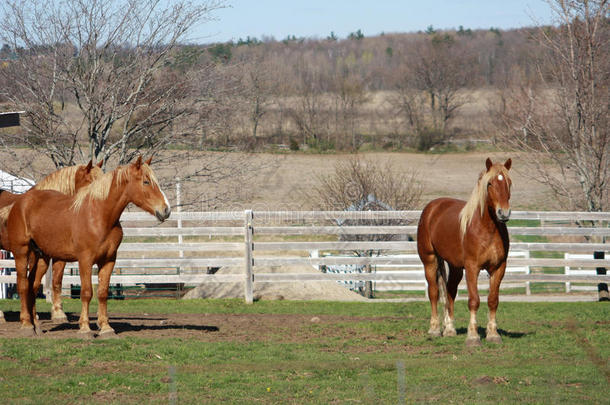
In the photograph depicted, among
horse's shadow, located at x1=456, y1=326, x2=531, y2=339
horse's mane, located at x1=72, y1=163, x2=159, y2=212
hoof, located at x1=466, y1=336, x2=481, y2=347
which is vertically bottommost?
horse's shadow, located at x1=456, y1=326, x2=531, y2=339

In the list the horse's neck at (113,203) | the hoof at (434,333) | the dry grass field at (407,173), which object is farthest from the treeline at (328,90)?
the hoof at (434,333)

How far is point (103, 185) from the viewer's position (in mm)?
9617

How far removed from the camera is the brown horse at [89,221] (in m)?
9.44

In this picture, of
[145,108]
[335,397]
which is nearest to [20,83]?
[145,108]

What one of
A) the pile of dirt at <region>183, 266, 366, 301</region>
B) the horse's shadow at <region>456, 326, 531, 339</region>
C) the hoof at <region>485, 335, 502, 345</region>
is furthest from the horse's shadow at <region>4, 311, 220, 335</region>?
the pile of dirt at <region>183, 266, 366, 301</region>

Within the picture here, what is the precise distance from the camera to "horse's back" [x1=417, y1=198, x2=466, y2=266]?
10.0 metres

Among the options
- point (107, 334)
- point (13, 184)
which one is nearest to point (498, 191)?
point (107, 334)

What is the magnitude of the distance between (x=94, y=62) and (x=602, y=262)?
37.5 ft

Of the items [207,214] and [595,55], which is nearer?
[207,214]

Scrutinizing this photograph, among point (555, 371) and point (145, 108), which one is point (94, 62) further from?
point (555, 371)

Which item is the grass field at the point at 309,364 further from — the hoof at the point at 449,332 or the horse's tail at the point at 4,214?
the horse's tail at the point at 4,214

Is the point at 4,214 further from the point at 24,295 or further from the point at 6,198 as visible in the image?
the point at 24,295

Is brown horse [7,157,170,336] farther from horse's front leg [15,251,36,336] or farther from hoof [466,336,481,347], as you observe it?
hoof [466,336,481,347]

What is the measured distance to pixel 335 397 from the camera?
6699 millimetres
